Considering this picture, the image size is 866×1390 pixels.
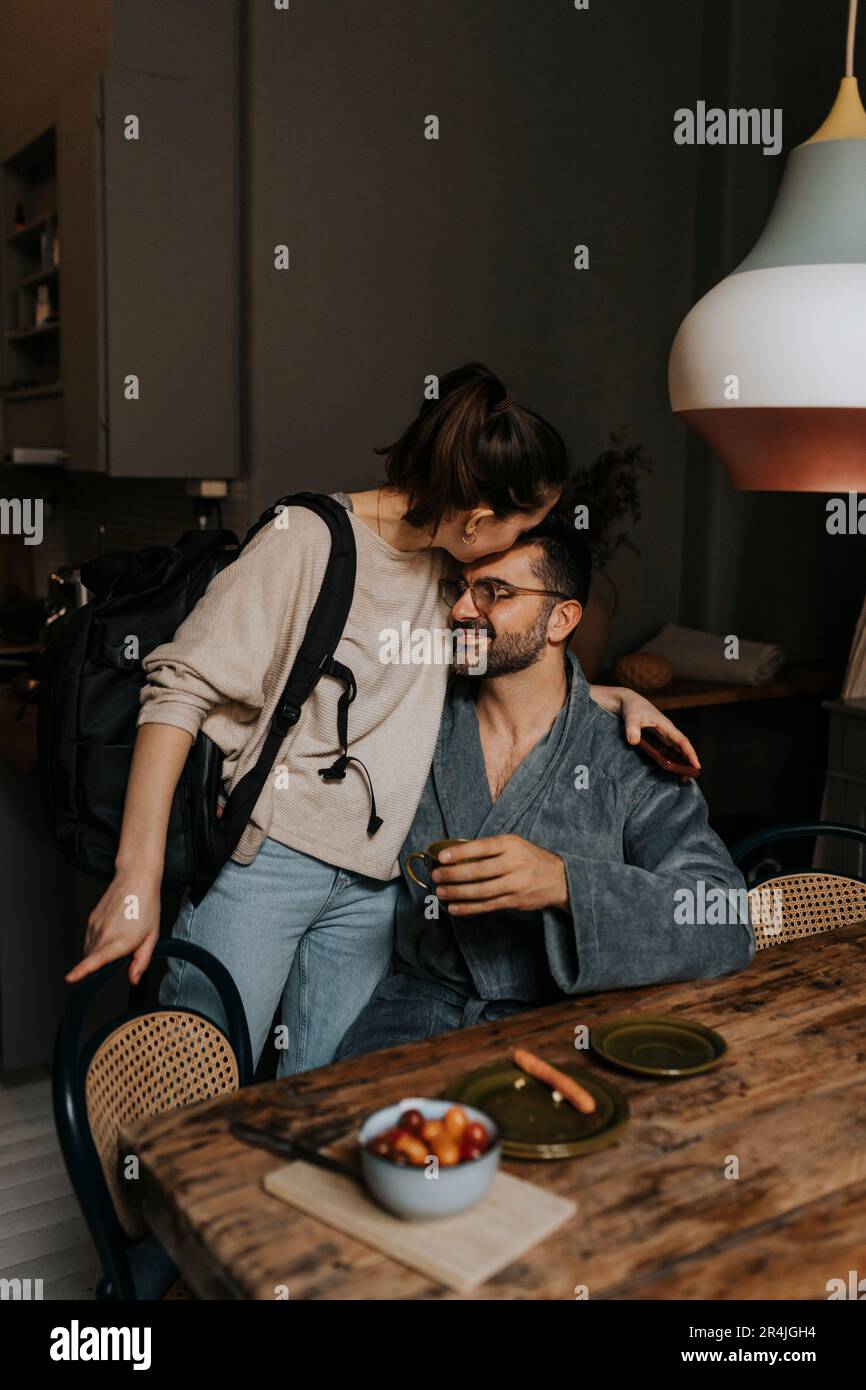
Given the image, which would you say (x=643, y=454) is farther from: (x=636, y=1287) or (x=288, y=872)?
(x=636, y=1287)

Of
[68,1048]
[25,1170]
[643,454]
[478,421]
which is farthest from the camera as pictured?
[643,454]

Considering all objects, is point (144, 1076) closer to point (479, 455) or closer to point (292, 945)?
point (292, 945)

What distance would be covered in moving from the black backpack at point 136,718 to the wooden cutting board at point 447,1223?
0.60 m

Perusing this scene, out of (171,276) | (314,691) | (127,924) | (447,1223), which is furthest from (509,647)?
(171,276)

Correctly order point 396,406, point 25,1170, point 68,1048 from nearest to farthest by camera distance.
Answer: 1. point 68,1048
2. point 25,1170
3. point 396,406

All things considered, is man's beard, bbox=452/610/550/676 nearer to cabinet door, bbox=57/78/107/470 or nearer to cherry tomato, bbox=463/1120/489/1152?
cherry tomato, bbox=463/1120/489/1152

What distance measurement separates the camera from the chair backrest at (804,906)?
7.02ft

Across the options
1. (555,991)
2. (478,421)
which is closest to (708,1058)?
(555,991)

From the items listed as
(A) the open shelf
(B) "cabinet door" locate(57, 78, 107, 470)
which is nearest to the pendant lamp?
(B) "cabinet door" locate(57, 78, 107, 470)

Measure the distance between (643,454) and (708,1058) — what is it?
9.86ft

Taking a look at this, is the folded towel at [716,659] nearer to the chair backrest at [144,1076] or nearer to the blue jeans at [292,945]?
the blue jeans at [292,945]

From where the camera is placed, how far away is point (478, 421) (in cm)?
165

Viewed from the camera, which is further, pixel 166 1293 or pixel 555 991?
pixel 555 991

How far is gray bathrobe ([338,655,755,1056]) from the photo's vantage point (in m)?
1.70
